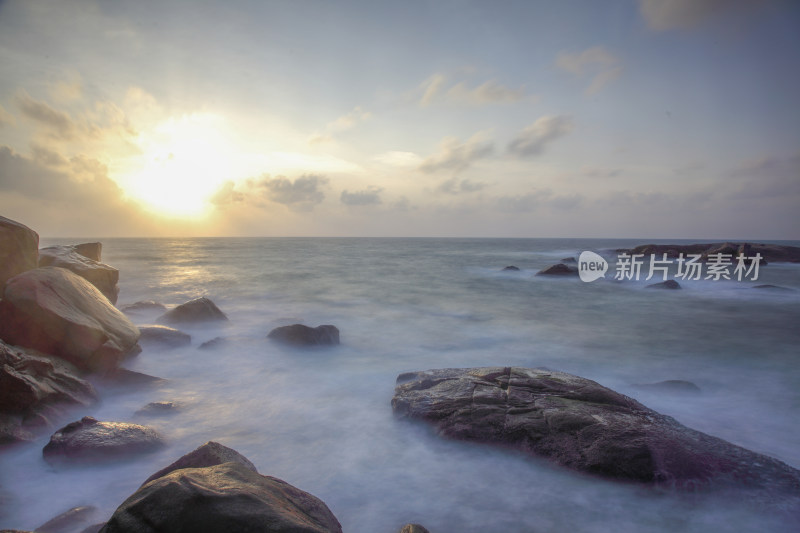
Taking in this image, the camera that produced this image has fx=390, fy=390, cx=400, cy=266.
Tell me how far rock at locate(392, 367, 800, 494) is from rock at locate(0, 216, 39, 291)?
704 centimetres

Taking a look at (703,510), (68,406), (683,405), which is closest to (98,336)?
(68,406)

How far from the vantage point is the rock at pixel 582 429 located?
3.86m

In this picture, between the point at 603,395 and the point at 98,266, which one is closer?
the point at 603,395

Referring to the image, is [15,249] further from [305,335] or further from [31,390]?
[305,335]

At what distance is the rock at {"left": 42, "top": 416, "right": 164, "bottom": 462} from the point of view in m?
4.12

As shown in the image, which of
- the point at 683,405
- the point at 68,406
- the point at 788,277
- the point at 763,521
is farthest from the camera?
the point at 788,277

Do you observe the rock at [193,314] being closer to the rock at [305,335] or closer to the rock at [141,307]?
the rock at [141,307]

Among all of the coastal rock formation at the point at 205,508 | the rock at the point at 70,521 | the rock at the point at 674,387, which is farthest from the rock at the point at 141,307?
the rock at the point at 674,387

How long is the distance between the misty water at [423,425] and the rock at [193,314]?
0.45 m

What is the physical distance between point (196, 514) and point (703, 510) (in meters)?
4.22

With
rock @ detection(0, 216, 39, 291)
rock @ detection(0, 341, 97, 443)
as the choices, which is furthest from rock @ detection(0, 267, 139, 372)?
rock @ detection(0, 216, 39, 291)

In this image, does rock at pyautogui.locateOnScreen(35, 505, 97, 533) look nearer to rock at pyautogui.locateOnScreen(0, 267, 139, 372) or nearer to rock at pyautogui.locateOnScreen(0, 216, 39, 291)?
rock at pyautogui.locateOnScreen(0, 267, 139, 372)

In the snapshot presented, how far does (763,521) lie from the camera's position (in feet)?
11.2

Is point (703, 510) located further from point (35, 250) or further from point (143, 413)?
point (35, 250)
